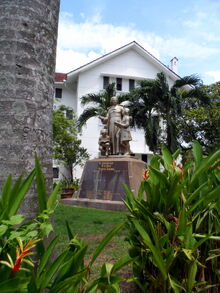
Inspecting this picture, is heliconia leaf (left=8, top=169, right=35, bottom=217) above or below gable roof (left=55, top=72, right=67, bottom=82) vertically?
below

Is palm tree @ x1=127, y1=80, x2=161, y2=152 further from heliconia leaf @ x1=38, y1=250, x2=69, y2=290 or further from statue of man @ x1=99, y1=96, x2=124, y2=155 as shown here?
heliconia leaf @ x1=38, y1=250, x2=69, y2=290

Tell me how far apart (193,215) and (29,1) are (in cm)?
183

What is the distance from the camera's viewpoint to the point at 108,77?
25.3 m

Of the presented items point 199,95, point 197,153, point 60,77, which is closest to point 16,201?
point 197,153

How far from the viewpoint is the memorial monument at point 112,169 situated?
9.48 m

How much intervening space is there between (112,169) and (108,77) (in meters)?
16.7

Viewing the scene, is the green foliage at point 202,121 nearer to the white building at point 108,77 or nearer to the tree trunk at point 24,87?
the white building at point 108,77

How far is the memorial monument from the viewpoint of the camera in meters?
9.48

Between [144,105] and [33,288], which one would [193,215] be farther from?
[144,105]

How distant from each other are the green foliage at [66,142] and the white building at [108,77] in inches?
103

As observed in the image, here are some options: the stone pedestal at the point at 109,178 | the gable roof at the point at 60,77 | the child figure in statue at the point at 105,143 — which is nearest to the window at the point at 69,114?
the gable roof at the point at 60,77

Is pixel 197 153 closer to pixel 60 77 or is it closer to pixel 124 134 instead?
pixel 124 134

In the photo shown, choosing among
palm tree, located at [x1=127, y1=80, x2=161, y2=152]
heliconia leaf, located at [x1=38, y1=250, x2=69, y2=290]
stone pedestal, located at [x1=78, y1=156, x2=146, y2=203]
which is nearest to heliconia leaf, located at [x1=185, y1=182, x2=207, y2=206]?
heliconia leaf, located at [x1=38, y1=250, x2=69, y2=290]

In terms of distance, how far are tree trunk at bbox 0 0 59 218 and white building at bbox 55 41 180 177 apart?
2159 centimetres
